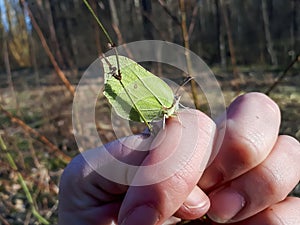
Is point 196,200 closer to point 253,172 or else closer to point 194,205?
point 194,205

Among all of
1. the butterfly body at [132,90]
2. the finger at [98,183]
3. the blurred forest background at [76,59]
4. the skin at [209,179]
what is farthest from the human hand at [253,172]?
the blurred forest background at [76,59]

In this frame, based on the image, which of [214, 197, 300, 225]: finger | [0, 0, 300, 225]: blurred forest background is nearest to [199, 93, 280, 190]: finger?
[214, 197, 300, 225]: finger

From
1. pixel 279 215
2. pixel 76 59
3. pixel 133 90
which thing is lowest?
pixel 76 59

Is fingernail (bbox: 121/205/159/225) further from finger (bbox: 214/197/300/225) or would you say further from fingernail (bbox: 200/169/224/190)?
finger (bbox: 214/197/300/225)

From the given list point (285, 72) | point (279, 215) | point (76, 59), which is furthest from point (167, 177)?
point (76, 59)

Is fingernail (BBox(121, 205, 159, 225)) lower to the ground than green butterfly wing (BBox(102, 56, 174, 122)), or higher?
lower

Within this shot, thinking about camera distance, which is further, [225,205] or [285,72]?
[285,72]
